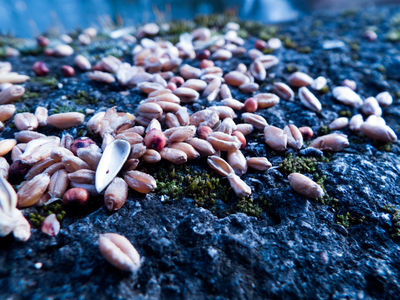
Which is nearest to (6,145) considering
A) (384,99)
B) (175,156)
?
(175,156)

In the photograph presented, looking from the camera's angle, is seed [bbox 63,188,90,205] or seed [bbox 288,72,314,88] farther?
seed [bbox 288,72,314,88]

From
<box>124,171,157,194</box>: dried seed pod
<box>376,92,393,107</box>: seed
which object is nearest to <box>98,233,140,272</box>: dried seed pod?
<box>124,171,157,194</box>: dried seed pod

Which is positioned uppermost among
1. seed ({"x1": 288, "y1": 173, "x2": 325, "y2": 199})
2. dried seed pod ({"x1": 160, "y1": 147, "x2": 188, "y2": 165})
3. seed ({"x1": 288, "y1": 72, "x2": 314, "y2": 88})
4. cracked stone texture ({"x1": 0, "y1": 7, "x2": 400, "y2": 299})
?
seed ({"x1": 288, "y1": 72, "x2": 314, "y2": 88})

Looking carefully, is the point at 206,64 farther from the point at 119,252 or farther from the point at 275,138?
the point at 119,252

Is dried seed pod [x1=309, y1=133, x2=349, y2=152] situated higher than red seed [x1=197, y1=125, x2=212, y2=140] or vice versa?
red seed [x1=197, y1=125, x2=212, y2=140]

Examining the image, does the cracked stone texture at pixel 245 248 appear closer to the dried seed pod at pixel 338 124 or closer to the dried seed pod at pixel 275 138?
the dried seed pod at pixel 275 138

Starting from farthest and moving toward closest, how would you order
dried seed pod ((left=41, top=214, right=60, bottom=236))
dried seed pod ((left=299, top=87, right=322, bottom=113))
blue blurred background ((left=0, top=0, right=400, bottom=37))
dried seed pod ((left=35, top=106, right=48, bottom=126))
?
blue blurred background ((left=0, top=0, right=400, bottom=37))
dried seed pod ((left=299, top=87, right=322, bottom=113))
dried seed pod ((left=35, top=106, right=48, bottom=126))
dried seed pod ((left=41, top=214, right=60, bottom=236))

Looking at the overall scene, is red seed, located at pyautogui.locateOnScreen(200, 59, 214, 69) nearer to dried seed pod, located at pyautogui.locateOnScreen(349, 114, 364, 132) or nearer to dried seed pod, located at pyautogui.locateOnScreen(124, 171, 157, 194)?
dried seed pod, located at pyautogui.locateOnScreen(349, 114, 364, 132)

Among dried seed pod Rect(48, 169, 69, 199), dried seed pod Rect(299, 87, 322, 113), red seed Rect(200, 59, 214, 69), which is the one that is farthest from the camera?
red seed Rect(200, 59, 214, 69)
